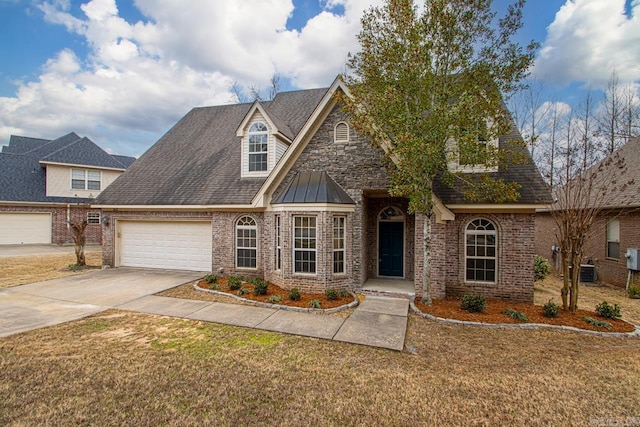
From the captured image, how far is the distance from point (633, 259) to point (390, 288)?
10434mm

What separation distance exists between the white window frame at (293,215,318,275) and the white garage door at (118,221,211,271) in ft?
16.3

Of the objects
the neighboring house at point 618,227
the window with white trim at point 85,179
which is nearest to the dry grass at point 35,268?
the window with white trim at point 85,179

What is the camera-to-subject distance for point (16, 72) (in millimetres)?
15242

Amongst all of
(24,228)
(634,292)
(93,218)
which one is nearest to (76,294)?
(93,218)

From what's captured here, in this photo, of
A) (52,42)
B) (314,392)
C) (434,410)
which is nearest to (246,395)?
(314,392)

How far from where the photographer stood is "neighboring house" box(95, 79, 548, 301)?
364 inches

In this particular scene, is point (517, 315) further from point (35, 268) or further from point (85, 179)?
point (85, 179)

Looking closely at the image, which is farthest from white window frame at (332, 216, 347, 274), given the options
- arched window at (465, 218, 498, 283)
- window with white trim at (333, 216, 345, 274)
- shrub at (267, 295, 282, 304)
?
arched window at (465, 218, 498, 283)

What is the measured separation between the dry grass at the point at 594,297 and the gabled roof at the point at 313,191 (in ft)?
24.3

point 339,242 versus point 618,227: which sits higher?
point 618,227

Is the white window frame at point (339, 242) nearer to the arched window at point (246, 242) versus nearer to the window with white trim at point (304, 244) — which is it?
the window with white trim at point (304, 244)

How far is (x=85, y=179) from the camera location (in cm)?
2392

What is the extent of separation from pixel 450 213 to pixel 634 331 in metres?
4.80

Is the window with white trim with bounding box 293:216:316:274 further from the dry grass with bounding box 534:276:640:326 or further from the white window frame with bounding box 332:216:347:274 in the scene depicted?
the dry grass with bounding box 534:276:640:326
